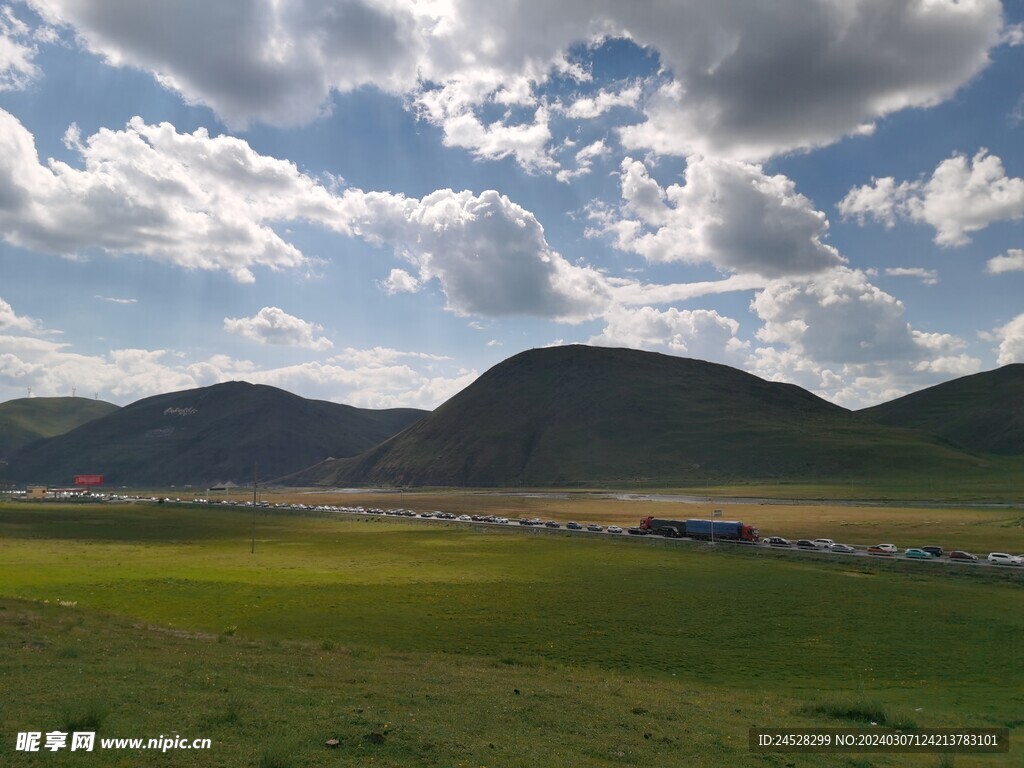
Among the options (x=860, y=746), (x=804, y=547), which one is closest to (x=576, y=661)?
(x=860, y=746)

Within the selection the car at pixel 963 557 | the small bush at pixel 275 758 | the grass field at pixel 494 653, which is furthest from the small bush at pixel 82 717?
the car at pixel 963 557

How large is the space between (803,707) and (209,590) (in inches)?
1705

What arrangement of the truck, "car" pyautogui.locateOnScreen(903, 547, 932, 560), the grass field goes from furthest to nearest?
the truck → "car" pyautogui.locateOnScreen(903, 547, 932, 560) → the grass field

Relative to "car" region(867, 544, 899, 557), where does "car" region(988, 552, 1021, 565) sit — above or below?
above

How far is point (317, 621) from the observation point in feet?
129

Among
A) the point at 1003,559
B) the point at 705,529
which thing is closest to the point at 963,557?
the point at 1003,559

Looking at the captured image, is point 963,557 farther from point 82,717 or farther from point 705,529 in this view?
point 82,717

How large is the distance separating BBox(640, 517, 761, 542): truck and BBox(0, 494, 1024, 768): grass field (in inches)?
432

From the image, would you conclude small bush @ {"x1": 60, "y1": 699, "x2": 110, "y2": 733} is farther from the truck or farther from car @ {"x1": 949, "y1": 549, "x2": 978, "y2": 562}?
the truck

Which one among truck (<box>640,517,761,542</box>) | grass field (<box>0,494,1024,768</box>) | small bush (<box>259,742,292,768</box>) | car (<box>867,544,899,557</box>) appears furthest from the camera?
truck (<box>640,517,761,542</box>)

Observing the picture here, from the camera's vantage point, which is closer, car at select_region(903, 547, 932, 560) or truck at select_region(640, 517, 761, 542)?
car at select_region(903, 547, 932, 560)

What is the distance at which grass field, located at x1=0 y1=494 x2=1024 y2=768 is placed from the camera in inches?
630

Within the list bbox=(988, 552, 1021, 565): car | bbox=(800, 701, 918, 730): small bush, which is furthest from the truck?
bbox=(800, 701, 918, 730): small bush

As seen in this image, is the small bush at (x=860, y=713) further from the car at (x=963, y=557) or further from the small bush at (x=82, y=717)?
the car at (x=963, y=557)
